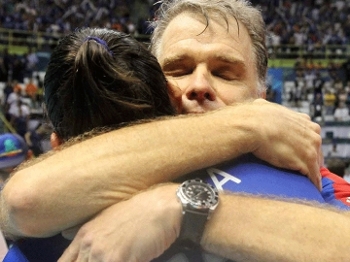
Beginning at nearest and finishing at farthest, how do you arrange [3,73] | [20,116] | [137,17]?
[20,116] < [3,73] < [137,17]

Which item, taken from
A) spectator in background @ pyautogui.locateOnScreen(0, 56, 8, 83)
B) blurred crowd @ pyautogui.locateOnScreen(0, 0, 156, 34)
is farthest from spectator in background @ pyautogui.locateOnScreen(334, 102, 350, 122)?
spectator in background @ pyautogui.locateOnScreen(0, 56, 8, 83)

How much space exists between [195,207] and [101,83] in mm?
271

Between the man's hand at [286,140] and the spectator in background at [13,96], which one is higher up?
the man's hand at [286,140]

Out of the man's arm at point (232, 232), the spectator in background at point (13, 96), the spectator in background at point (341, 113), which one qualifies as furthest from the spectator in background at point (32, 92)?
the man's arm at point (232, 232)

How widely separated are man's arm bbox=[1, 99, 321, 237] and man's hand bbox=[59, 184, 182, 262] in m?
0.03

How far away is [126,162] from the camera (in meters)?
0.95

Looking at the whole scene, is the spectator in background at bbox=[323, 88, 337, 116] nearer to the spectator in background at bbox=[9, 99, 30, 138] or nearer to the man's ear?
the spectator in background at bbox=[9, 99, 30, 138]

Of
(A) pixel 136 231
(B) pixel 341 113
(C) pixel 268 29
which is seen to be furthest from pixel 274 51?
(A) pixel 136 231

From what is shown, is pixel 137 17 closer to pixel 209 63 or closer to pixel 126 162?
pixel 209 63

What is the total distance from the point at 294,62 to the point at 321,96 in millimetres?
2464

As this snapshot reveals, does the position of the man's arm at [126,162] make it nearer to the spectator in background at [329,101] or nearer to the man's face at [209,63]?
the man's face at [209,63]

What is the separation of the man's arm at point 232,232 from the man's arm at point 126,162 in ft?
0.12

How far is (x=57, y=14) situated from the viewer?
14812mm

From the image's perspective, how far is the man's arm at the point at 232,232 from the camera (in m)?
0.89
